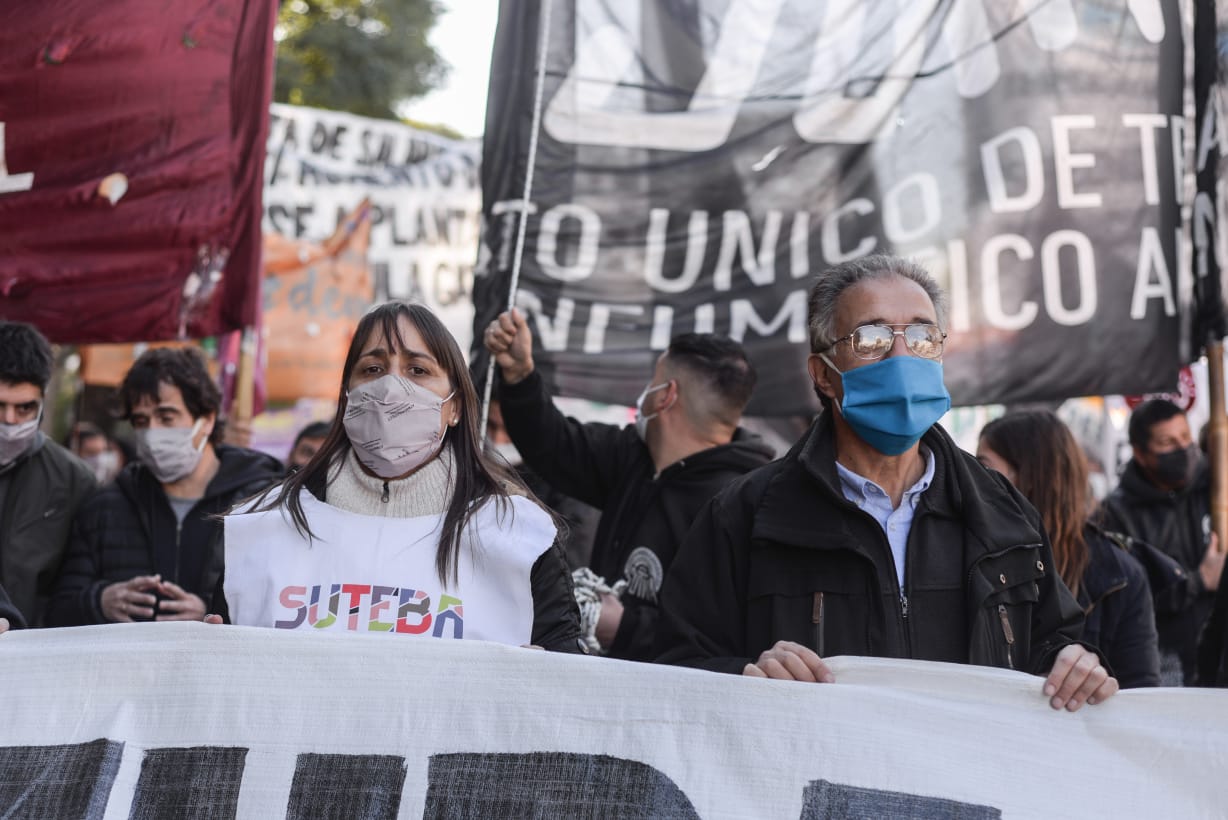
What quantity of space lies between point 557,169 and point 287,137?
6325mm

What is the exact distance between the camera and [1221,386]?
4.59m

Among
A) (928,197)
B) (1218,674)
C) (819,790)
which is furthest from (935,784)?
(928,197)

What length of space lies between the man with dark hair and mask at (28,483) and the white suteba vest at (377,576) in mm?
1446

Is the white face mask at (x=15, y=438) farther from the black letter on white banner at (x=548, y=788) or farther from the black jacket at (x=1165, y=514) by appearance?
the black jacket at (x=1165, y=514)

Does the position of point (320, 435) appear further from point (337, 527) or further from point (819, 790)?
point (819, 790)

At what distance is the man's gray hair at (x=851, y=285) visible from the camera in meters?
2.66

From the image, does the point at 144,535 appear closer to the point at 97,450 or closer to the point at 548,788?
the point at 548,788

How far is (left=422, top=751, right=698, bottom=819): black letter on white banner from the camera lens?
241 centimetres

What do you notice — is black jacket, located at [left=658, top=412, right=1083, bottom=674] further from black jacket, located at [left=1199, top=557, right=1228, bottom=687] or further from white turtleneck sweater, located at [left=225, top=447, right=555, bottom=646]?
black jacket, located at [left=1199, top=557, right=1228, bottom=687]

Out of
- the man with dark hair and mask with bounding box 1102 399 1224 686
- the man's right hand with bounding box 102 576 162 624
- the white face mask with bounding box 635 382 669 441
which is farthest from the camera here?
the man with dark hair and mask with bounding box 1102 399 1224 686

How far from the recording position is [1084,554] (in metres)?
3.74

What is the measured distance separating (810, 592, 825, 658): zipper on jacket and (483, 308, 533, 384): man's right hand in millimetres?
1614

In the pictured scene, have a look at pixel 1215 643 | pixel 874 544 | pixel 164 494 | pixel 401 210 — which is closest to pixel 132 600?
pixel 164 494

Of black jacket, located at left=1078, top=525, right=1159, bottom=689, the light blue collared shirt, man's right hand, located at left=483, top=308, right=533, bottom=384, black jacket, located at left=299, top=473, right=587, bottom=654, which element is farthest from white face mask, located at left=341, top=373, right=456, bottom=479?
black jacket, located at left=1078, top=525, right=1159, bottom=689
